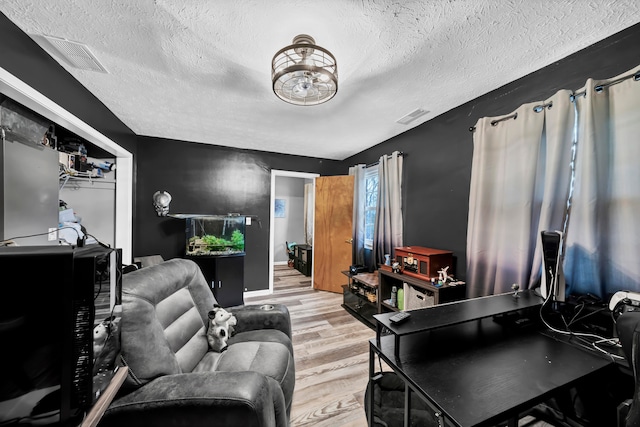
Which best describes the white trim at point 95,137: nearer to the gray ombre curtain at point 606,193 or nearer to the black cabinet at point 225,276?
the black cabinet at point 225,276

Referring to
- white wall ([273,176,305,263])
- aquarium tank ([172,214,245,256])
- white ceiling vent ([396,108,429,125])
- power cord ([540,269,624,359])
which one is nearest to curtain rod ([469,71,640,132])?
white ceiling vent ([396,108,429,125])

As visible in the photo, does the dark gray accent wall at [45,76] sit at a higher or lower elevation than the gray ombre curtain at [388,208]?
higher

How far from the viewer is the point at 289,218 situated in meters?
6.07

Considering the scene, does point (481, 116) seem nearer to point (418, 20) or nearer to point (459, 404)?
point (418, 20)

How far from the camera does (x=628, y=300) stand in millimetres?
1117

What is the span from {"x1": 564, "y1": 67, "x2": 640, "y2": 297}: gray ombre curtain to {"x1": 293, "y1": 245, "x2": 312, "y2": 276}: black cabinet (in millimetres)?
3943

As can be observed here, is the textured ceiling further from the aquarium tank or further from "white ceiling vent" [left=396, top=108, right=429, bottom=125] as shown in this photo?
the aquarium tank

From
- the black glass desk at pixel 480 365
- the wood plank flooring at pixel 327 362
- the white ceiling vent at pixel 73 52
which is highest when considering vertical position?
the white ceiling vent at pixel 73 52

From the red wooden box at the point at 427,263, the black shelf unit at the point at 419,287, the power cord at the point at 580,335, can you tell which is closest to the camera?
the power cord at the point at 580,335

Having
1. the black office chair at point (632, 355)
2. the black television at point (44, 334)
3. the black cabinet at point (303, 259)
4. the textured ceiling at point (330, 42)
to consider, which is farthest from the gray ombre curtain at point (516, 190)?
the black cabinet at point (303, 259)

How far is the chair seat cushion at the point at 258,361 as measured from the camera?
125cm

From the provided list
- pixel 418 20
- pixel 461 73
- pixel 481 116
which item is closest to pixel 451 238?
pixel 481 116

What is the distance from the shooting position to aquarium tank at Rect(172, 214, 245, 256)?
3.31m

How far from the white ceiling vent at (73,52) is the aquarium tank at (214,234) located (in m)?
1.91
